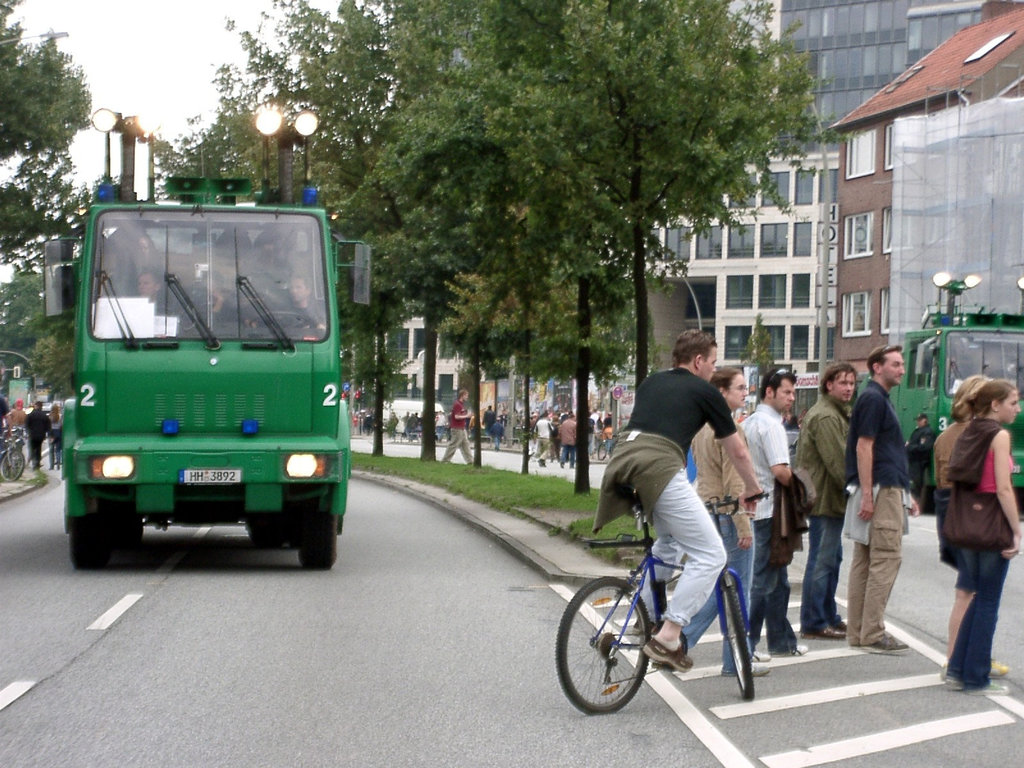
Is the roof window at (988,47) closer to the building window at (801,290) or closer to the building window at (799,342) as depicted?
the building window at (801,290)

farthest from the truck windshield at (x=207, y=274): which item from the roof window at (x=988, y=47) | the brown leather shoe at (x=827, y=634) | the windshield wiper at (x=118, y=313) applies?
the roof window at (x=988, y=47)

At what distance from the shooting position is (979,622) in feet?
27.8

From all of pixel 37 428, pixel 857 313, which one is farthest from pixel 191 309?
pixel 857 313

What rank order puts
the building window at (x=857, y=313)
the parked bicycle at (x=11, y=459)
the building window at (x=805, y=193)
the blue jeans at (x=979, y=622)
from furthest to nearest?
the building window at (x=805, y=193)
the building window at (x=857, y=313)
the parked bicycle at (x=11, y=459)
the blue jeans at (x=979, y=622)

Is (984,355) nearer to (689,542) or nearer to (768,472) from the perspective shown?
(768,472)

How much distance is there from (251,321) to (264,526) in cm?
332

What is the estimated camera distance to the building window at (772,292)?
91688 mm

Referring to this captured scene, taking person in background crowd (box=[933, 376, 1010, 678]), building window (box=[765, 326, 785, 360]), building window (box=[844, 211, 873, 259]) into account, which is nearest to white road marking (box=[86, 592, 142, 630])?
person in background crowd (box=[933, 376, 1010, 678])

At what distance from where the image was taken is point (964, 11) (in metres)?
84.2

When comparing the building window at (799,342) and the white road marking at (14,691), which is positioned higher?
the white road marking at (14,691)

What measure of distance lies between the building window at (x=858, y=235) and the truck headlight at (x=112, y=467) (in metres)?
51.5

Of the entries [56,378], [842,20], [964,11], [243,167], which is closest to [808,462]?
[243,167]

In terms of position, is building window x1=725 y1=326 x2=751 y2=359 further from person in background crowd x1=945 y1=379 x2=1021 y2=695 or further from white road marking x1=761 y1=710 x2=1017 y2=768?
white road marking x1=761 y1=710 x2=1017 y2=768

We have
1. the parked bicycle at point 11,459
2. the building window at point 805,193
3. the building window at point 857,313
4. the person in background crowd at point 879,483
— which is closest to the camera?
the person in background crowd at point 879,483
